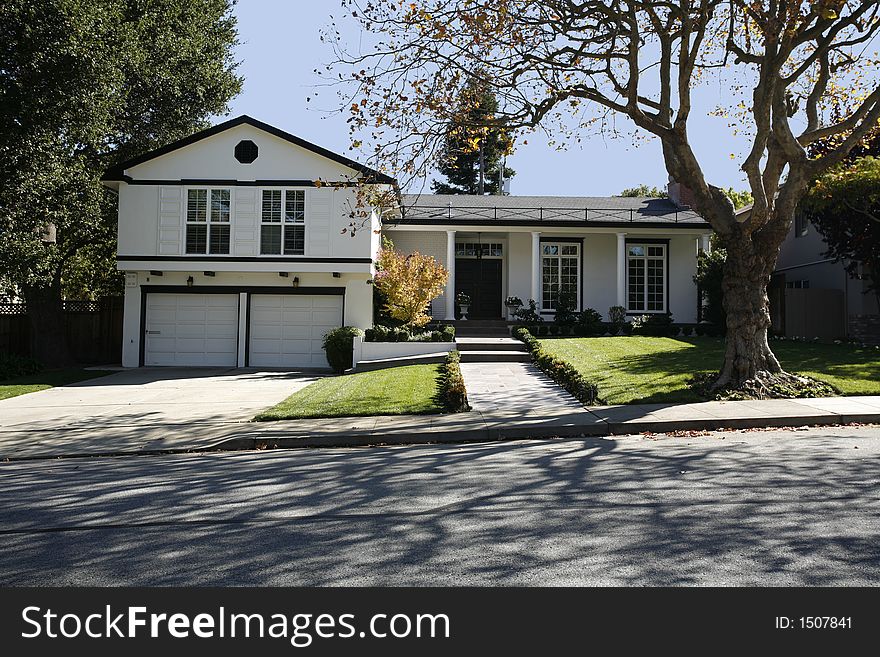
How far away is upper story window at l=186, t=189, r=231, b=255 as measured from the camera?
866 inches

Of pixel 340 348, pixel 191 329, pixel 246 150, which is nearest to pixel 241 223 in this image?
pixel 246 150

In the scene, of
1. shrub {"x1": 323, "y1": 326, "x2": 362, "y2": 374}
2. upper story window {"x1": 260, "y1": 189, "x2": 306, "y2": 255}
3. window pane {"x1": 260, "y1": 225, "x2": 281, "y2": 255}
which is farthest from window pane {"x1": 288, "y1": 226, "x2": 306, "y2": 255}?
shrub {"x1": 323, "y1": 326, "x2": 362, "y2": 374}

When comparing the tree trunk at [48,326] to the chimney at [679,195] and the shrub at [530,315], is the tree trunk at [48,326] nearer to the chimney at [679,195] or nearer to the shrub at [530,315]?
the shrub at [530,315]

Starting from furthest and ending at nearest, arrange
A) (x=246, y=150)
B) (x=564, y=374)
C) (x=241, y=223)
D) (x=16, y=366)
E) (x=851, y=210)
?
(x=246, y=150), (x=241, y=223), (x=16, y=366), (x=851, y=210), (x=564, y=374)

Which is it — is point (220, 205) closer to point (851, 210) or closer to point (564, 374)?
point (564, 374)

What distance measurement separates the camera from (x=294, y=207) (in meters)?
22.1

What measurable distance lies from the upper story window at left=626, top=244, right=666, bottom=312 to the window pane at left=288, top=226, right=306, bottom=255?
12158mm

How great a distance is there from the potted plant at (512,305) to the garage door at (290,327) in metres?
6.19

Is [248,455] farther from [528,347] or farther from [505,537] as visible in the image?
[528,347]

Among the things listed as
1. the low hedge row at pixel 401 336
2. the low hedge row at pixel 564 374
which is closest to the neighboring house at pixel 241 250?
the low hedge row at pixel 401 336

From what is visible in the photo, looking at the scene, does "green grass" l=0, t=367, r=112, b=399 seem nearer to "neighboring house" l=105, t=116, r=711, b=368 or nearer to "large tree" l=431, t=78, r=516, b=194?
"neighboring house" l=105, t=116, r=711, b=368

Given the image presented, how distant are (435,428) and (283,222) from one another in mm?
13632

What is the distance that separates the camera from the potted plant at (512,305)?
24.7 metres
